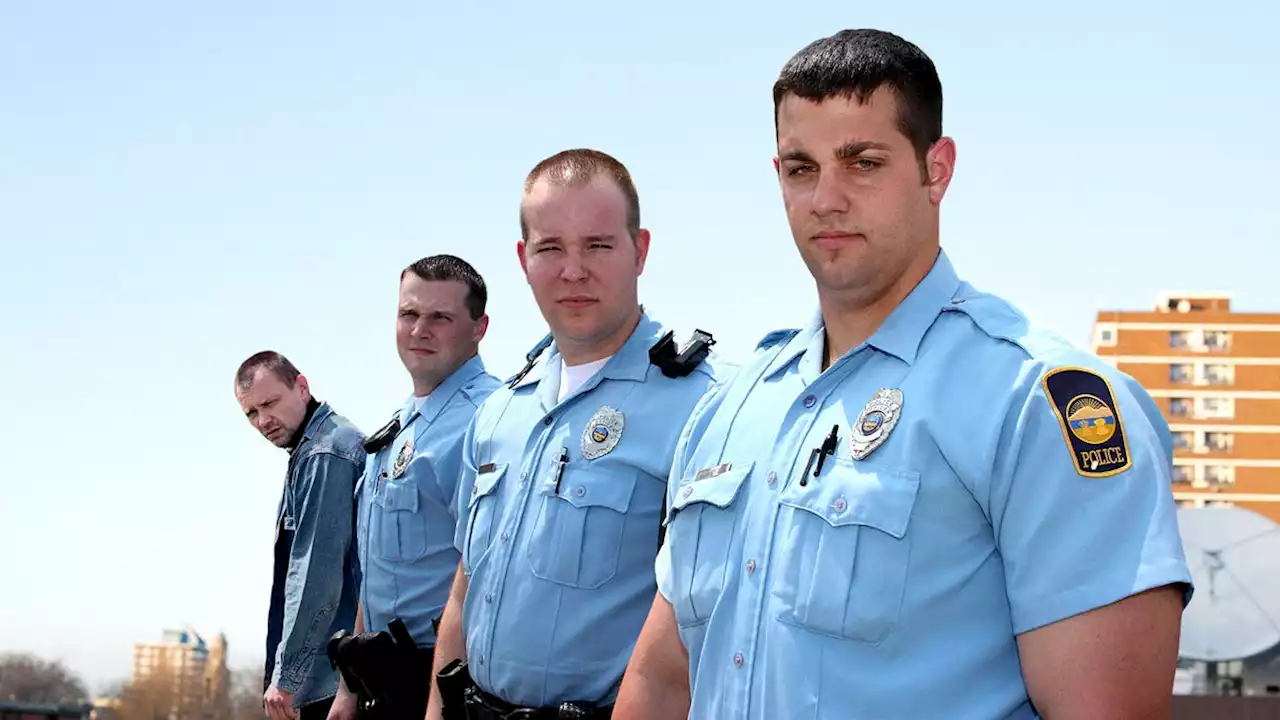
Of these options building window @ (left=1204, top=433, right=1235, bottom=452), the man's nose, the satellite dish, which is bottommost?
building window @ (left=1204, top=433, right=1235, bottom=452)

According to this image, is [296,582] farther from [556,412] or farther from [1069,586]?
[1069,586]

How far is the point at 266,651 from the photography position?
690 centimetres

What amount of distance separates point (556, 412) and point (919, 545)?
222 cm

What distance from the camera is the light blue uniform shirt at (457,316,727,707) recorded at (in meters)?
3.98

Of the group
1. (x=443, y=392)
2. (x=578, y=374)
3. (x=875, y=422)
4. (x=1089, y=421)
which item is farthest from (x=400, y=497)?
(x=1089, y=421)

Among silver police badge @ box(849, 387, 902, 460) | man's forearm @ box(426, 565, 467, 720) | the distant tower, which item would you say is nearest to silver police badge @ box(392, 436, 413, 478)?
man's forearm @ box(426, 565, 467, 720)

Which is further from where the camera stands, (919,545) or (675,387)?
(675,387)

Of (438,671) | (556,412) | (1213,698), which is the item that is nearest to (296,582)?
(438,671)

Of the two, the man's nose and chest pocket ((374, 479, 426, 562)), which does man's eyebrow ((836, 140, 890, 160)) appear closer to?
the man's nose

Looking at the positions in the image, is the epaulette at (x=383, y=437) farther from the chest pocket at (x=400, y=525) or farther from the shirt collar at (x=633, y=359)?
the shirt collar at (x=633, y=359)

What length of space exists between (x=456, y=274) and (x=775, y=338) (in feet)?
11.8

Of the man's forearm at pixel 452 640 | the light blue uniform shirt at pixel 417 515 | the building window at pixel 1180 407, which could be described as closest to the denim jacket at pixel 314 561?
the light blue uniform shirt at pixel 417 515

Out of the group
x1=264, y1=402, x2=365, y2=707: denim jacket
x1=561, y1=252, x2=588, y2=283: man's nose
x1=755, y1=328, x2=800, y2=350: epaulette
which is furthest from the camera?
x1=264, y1=402, x2=365, y2=707: denim jacket

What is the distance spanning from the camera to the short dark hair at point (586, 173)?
13.9ft
